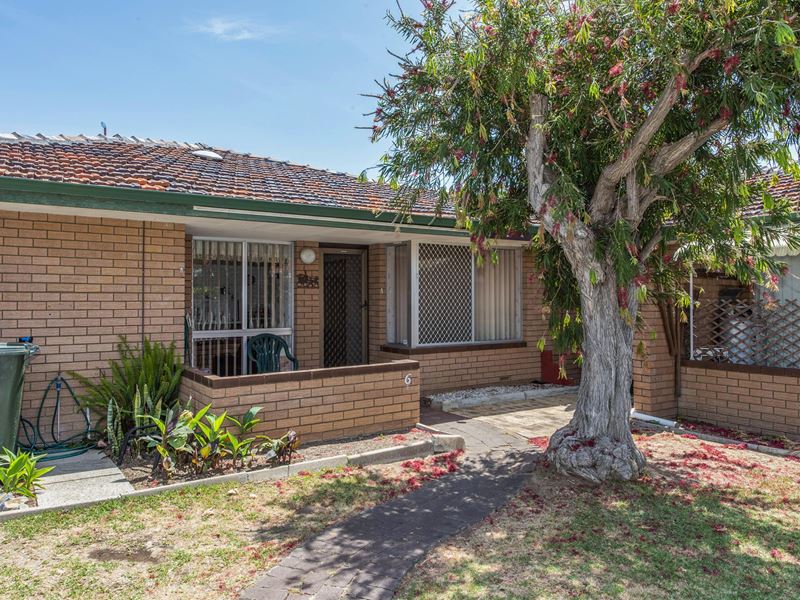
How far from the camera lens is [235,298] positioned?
9305 mm

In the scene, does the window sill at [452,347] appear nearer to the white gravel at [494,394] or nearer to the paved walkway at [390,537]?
the white gravel at [494,394]

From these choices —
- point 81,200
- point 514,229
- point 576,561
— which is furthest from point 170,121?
point 576,561

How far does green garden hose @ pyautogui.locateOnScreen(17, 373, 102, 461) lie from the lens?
6426mm

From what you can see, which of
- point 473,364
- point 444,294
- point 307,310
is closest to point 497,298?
point 444,294

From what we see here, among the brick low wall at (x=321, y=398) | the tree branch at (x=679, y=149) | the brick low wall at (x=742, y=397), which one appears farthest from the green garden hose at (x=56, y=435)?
the brick low wall at (x=742, y=397)

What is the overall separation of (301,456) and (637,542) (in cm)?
342

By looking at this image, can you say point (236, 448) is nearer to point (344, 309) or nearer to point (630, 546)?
point (630, 546)

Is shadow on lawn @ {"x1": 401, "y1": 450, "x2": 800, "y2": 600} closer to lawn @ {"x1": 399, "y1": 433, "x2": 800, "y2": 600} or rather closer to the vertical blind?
lawn @ {"x1": 399, "y1": 433, "x2": 800, "y2": 600}

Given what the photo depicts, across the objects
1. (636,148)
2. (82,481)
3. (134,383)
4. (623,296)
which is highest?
(636,148)

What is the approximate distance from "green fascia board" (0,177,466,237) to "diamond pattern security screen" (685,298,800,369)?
442 cm

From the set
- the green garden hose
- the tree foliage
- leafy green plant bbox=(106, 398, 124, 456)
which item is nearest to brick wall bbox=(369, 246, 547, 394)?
the tree foliage

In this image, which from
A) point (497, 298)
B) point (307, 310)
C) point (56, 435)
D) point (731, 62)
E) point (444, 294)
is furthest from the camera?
point (497, 298)

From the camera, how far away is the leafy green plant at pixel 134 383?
666 cm

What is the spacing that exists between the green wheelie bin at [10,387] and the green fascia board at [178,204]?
155 centimetres
